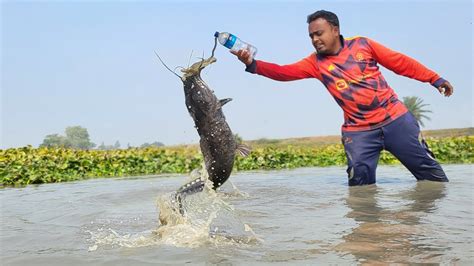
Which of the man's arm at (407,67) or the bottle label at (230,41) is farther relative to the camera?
the man's arm at (407,67)

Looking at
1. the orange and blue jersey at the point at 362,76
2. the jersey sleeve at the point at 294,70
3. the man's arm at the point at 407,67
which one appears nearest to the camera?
the orange and blue jersey at the point at 362,76

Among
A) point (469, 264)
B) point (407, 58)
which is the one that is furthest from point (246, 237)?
point (407, 58)

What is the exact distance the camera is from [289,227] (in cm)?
374

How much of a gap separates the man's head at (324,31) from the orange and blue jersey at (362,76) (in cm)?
10

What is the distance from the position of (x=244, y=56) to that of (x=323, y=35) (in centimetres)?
89

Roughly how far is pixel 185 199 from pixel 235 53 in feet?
6.81

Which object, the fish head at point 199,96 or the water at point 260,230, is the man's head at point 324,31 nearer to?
the water at point 260,230

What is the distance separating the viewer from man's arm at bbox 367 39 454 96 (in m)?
5.81

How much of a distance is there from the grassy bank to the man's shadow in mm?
4895

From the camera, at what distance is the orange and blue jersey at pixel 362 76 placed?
567 cm

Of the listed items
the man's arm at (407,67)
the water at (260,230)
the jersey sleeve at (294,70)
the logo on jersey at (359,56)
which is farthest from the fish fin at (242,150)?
the man's arm at (407,67)

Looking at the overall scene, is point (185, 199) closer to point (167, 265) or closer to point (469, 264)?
point (167, 265)

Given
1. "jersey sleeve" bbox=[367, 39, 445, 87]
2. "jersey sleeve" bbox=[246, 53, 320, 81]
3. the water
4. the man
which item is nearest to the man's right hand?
the man

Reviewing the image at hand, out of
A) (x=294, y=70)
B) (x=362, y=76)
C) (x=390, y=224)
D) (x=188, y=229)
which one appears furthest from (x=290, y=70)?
(x=188, y=229)
